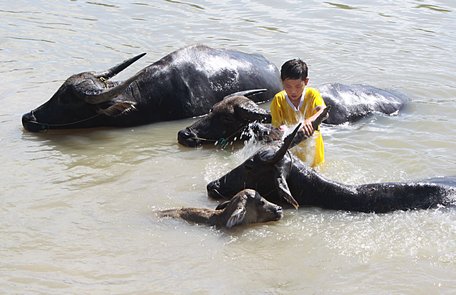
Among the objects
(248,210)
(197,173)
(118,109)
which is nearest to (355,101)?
(197,173)

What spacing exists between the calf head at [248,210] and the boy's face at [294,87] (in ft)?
4.04

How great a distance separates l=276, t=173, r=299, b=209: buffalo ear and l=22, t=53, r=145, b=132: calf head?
2.63m

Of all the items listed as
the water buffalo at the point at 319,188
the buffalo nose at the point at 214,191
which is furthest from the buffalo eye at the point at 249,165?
the buffalo nose at the point at 214,191

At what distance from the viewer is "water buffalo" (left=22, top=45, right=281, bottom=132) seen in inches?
302

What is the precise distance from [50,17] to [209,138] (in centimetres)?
572

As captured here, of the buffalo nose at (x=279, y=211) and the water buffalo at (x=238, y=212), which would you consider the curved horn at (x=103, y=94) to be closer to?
the water buffalo at (x=238, y=212)

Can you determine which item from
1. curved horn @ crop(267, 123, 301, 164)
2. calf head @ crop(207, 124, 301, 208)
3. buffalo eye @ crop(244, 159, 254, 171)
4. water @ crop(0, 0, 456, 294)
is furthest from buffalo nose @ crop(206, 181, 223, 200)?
curved horn @ crop(267, 123, 301, 164)

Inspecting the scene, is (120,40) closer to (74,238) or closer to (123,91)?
(123,91)

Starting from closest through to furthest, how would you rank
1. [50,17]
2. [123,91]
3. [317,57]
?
[123,91] < [317,57] < [50,17]

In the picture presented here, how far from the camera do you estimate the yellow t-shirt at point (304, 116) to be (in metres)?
6.41

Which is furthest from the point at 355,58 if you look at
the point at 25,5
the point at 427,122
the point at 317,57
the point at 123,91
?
the point at 25,5

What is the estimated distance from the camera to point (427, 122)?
7.90 metres

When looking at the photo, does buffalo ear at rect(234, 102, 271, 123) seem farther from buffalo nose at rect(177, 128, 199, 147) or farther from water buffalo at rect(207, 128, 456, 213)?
water buffalo at rect(207, 128, 456, 213)

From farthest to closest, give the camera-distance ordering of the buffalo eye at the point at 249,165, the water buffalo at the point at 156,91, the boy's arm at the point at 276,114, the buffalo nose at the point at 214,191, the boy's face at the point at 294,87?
the water buffalo at the point at 156,91, the boy's arm at the point at 276,114, the boy's face at the point at 294,87, the buffalo nose at the point at 214,191, the buffalo eye at the point at 249,165
